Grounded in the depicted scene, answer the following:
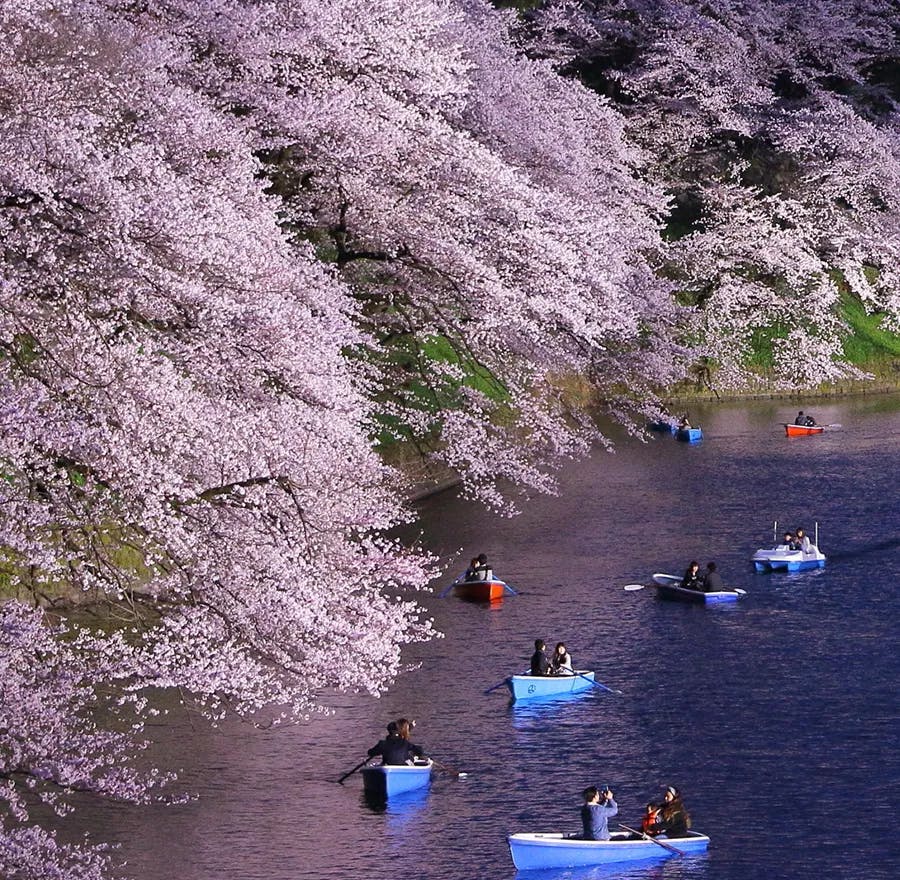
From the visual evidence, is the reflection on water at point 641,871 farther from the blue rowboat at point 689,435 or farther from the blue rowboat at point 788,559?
the blue rowboat at point 689,435

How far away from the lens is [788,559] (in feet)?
133

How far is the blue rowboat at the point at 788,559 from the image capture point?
133 feet

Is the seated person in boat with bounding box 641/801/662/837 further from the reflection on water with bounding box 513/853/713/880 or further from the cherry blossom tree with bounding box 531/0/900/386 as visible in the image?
the cherry blossom tree with bounding box 531/0/900/386

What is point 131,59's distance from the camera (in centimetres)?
2316

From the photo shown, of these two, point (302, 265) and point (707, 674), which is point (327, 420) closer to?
point (302, 265)

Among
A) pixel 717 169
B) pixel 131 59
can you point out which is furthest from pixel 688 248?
pixel 131 59

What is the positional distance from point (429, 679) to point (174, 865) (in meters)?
9.95

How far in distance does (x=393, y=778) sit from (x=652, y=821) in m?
4.47

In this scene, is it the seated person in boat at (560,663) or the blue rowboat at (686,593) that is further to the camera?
the blue rowboat at (686,593)

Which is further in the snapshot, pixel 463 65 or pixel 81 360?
pixel 463 65

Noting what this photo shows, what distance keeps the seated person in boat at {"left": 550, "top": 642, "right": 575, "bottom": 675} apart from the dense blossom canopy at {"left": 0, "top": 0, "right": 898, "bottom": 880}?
2.85 meters

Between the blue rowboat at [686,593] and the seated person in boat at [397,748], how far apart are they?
1377 centimetres

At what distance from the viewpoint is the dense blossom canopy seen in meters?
18.0

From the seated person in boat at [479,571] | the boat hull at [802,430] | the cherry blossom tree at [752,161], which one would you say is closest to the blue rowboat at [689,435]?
the boat hull at [802,430]
